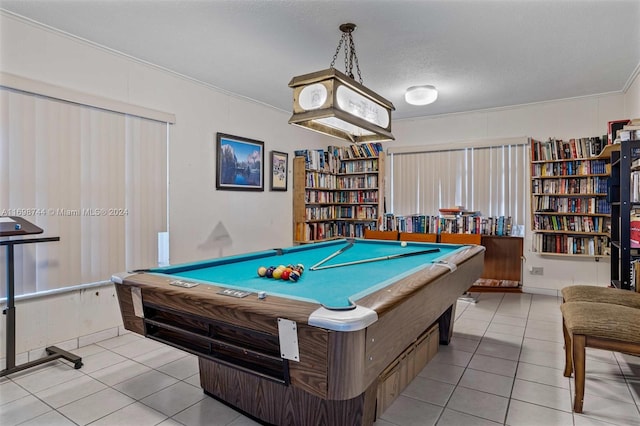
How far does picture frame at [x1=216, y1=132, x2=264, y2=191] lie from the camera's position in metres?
4.15

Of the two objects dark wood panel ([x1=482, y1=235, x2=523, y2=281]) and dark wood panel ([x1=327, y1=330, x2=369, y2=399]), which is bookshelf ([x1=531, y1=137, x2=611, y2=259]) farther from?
dark wood panel ([x1=327, y1=330, x2=369, y2=399])

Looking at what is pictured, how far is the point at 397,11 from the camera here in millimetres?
2494

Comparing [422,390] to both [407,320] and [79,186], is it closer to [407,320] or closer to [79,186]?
[407,320]

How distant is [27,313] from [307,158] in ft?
11.7

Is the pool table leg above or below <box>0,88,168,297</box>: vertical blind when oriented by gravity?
below

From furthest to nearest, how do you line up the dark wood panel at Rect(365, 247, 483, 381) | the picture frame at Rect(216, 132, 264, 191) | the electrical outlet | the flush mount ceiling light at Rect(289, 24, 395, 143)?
the electrical outlet < the picture frame at Rect(216, 132, 264, 191) < the flush mount ceiling light at Rect(289, 24, 395, 143) < the dark wood panel at Rect(365, 247, 483, 381)

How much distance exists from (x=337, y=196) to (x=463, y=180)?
194 cm

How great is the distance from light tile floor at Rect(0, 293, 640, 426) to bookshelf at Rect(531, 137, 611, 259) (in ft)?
6.00

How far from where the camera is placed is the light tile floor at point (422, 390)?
77.0 inches

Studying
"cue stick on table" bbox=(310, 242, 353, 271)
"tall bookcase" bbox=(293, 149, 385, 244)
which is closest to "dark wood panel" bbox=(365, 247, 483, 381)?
"cue stick on table" bbox=(310, 242, 353, 271)

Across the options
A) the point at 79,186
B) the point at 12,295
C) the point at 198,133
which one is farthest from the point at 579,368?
the point at 198,133

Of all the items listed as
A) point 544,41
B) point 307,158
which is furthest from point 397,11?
point 307,158

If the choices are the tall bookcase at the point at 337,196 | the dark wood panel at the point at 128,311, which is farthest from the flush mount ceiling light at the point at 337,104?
the tall bookcase at the point at 337,196

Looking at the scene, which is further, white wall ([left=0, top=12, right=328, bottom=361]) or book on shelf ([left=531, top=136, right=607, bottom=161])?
book on shelf ([left=531, top=136, right=607, bottom=161])
